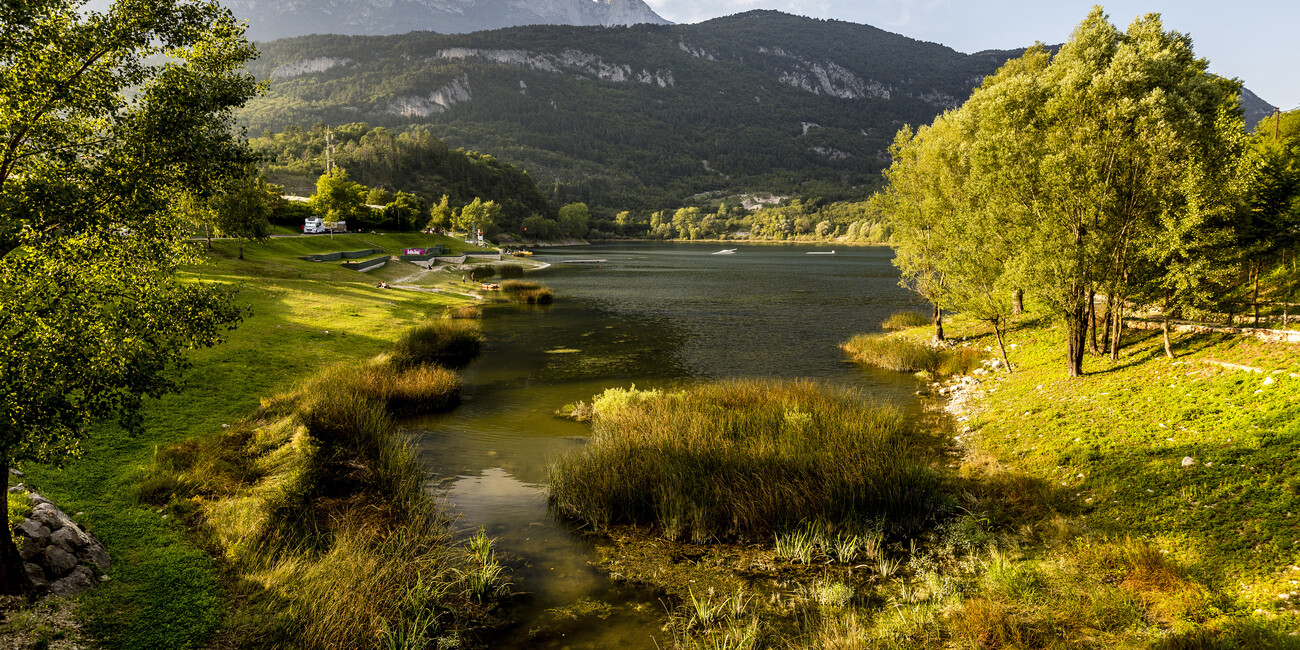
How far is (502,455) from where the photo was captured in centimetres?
1788

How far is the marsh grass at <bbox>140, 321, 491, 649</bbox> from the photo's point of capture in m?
8.21

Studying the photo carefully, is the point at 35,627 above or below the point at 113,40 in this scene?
below

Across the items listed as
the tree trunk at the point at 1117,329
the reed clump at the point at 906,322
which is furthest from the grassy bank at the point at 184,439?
the reed clump at the point at 906,322

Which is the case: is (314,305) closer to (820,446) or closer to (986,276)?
(820,446)

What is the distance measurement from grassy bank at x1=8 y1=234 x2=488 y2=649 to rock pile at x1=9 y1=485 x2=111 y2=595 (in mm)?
273

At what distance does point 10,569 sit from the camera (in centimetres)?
716

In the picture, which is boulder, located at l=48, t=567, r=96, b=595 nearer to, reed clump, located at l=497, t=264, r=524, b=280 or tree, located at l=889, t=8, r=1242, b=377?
tree, located at l=889, t=8, r=1242, b=377

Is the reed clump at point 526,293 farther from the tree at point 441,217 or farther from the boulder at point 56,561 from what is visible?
the tree at point 441,217

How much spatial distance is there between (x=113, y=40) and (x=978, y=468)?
19322 millimetres

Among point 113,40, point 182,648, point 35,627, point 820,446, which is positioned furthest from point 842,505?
point 113,40

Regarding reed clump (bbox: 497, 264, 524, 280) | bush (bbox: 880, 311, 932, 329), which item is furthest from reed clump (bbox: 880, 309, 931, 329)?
reed clump (bbox: 497, 264, 524, 280)

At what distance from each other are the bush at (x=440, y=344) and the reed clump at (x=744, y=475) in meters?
15.1

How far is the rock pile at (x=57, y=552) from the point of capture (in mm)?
7648

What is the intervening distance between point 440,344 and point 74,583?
2255 cm
